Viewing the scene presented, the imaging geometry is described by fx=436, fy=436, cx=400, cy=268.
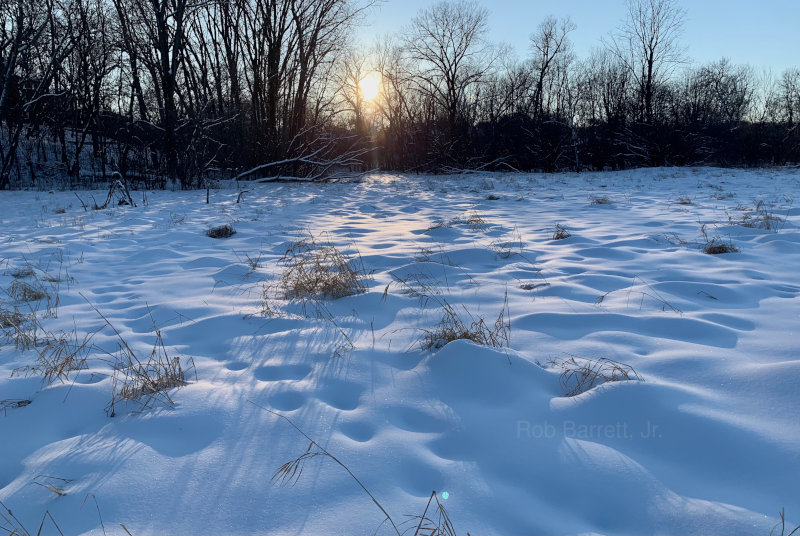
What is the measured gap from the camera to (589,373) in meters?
2.03

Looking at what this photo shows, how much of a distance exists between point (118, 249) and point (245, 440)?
180 inches

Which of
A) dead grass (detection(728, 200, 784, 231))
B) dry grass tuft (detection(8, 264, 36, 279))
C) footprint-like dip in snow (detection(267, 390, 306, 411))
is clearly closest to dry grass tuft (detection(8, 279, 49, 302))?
dry grass tuft (detection(8, 264, 36, 279))

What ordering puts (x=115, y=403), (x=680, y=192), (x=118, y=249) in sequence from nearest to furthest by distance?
(x=115, y=403), (x=118, y=249), (x=680, y=192)

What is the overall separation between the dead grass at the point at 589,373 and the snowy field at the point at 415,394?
0.04 ft

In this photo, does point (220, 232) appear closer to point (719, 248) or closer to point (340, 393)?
point (340, 393)

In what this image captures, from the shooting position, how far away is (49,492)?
4.76ft

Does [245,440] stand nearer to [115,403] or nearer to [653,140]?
[115,403]

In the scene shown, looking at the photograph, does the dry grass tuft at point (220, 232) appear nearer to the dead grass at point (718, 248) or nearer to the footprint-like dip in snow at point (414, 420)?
the footprint-like dip in snow at point (414, 420)

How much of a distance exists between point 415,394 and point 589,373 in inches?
32.1

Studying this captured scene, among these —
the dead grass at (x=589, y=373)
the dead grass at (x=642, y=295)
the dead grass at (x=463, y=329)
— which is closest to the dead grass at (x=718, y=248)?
the dead grass at (x=642, y=295)

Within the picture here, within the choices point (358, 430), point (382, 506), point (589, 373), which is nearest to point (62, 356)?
point (358, 430)

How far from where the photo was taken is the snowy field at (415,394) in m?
1.37

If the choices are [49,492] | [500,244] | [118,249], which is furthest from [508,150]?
[49,492]

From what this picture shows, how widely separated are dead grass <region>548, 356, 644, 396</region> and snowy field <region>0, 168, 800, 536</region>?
0.04 ft
